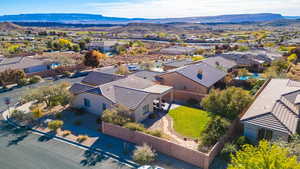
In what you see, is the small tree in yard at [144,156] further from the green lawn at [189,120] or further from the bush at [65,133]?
the bush at [65,133]

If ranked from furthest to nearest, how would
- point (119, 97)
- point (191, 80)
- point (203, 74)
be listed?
point (203, 74) → point (191, 80) → point (119, 97)

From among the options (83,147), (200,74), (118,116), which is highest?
(200,74)

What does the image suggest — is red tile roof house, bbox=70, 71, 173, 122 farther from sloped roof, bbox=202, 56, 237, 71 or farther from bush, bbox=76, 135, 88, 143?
sloped roof, bbox=202, 56, 237, 71

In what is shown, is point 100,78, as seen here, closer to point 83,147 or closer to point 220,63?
point 83,147

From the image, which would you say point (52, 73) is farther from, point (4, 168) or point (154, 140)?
point (154, 140)

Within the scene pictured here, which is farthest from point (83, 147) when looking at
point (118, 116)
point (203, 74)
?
point (203, 74)

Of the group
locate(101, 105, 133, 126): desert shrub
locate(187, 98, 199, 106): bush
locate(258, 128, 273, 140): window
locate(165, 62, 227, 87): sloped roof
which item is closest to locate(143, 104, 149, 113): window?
locate(101, 105, 133, 126): desert shrub
